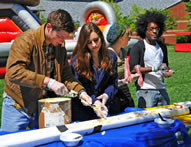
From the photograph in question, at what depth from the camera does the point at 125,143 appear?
6.21ft

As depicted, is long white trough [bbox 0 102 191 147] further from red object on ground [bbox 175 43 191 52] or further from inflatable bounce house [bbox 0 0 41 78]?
red object on ground [bbox 175 43 191 52]

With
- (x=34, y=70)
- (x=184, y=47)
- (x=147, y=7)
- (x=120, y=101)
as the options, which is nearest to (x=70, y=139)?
(x=34, y=70)

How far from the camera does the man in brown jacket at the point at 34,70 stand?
2.09 metres

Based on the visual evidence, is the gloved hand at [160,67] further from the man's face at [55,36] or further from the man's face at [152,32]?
the man's face at [55,36]

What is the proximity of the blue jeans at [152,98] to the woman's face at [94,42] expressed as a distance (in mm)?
988

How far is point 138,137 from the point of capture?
78.2 inches

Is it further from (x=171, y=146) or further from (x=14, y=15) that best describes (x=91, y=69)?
(x=14, y=15)

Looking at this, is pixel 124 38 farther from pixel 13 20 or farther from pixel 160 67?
pixel 13 20

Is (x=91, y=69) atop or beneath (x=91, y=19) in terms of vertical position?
beneath

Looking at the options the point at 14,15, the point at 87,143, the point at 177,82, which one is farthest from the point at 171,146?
the point at 14,15

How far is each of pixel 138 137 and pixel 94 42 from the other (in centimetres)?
106

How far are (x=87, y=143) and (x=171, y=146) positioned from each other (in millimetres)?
654

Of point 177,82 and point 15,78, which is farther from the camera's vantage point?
point 177,82

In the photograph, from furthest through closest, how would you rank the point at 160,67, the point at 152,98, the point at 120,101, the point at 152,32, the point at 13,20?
the point at 13,20, the point at 152,32, the point at 152,98, the point at 160,67, the point at 120,101
